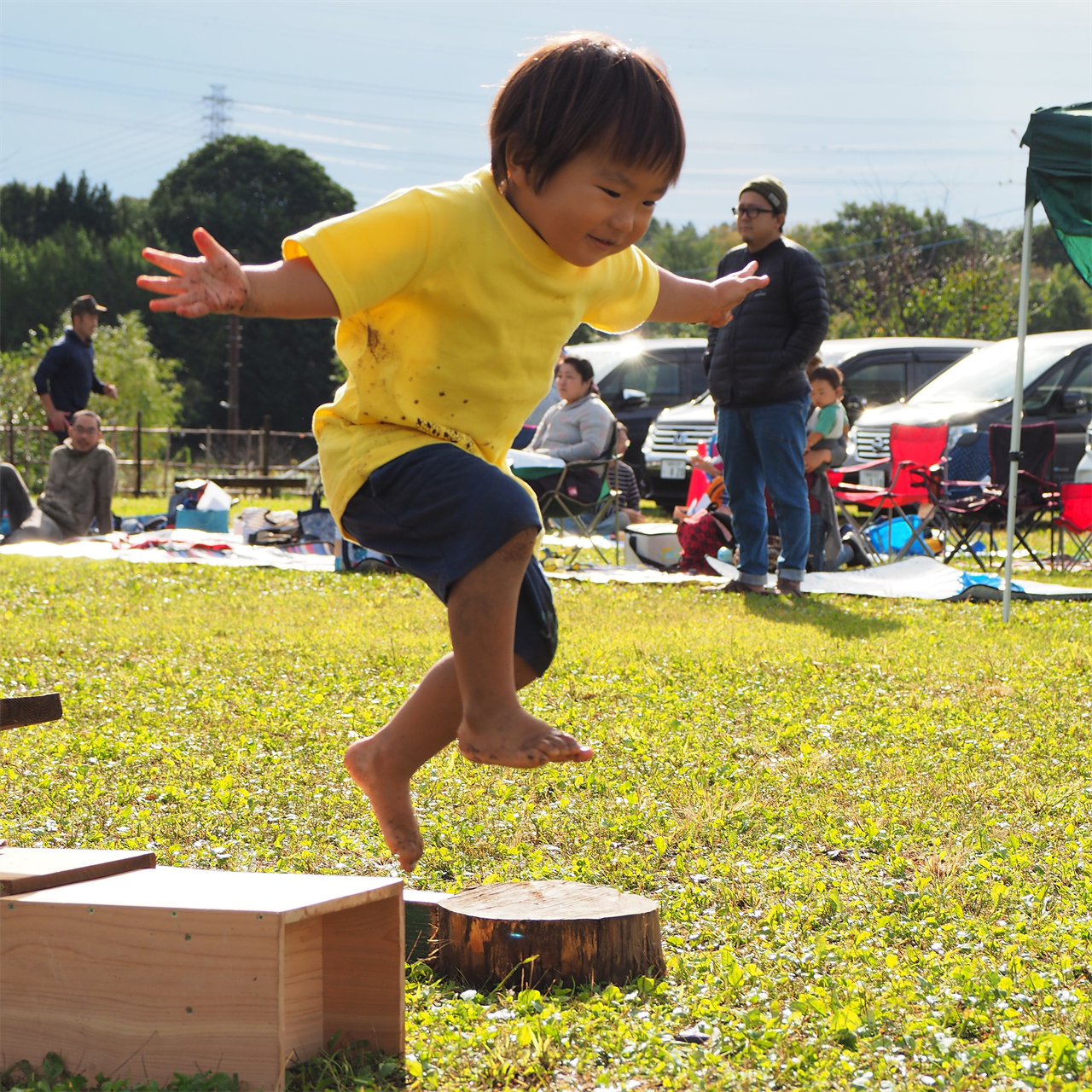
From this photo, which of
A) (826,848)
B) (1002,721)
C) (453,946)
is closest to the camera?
(453,946)

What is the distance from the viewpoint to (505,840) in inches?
136

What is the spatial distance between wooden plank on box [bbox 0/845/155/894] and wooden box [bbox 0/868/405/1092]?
3cm

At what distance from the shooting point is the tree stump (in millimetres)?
2555

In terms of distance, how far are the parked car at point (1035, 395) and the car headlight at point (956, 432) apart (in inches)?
1.2

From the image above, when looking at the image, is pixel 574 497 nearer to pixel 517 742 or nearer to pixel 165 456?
pixel 517 742

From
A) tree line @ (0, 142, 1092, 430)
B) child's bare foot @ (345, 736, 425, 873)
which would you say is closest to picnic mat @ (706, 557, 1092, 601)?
child's bare foot @ (345, 736, 425, 873)

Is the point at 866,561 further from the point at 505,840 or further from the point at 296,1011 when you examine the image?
the point at 296,1011

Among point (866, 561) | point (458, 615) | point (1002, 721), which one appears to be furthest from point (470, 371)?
point (866, 561)

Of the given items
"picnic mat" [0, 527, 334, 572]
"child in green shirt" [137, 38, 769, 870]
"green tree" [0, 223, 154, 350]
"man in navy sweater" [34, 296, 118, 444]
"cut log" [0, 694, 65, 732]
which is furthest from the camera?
"green tree" [0, 223, 154, 350]

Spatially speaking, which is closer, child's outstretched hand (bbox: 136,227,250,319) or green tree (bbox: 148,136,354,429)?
child's outstretched hand (bbox: 136,227,250,319)

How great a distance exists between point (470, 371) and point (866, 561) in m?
8.38

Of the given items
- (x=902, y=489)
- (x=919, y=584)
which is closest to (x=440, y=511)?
(x=919, y=584)

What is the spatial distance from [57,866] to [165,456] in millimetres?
26198

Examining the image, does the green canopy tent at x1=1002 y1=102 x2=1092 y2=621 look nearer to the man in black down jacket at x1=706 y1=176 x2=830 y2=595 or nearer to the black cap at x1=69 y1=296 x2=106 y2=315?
the man in black down jacket at x1=706 y1=176 x2=830 y2=595
